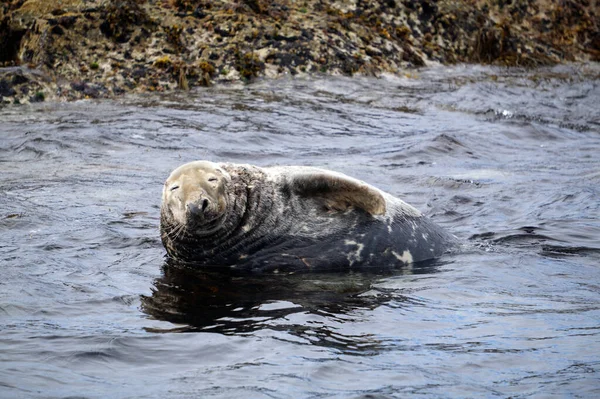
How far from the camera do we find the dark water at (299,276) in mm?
4332

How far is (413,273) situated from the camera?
6.61 metres

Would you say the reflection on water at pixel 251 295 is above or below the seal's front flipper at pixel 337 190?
below

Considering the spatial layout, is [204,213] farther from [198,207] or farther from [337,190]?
[337,190]

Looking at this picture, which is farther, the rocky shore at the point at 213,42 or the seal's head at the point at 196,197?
the rocky shore at the point at 213,42

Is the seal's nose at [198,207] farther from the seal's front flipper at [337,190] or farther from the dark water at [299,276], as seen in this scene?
the seal's front flipper at [337,190]

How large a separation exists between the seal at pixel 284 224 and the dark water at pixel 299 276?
0.20 m

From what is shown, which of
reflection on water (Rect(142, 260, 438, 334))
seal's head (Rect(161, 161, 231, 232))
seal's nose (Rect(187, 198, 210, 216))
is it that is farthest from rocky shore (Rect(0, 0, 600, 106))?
reflection on water (Rect(142, 260, 438, 334))

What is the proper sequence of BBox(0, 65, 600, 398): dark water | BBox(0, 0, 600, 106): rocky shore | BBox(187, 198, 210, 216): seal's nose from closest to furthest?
1. BBox(0, 65, 600, 398): dark water
2. BBox(187, 198, 210, 216): seal's nose
3. BBox(0, 0, 600, 106): rocky shore

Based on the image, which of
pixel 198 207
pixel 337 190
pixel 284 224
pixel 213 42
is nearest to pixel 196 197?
pixel 198 207

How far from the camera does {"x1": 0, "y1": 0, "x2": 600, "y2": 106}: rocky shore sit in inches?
588

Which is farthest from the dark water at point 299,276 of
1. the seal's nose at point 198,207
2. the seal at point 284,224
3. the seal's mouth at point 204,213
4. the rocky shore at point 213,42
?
the rocky shore at point 213,42

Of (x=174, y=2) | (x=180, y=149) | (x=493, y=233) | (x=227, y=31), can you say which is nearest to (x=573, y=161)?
(x=493, y=233)

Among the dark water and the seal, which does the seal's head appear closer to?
the seal

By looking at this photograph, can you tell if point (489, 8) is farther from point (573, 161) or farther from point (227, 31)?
point (573, 161)
